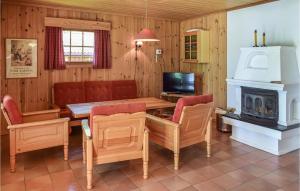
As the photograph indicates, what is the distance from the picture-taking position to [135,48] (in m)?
6.12

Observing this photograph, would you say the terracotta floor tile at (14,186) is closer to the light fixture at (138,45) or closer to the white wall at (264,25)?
the light fixture at (138,45)

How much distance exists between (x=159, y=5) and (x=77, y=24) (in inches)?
69.9

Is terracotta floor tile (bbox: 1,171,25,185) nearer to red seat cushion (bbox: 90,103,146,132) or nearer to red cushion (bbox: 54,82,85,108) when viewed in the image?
red seat cushion (bbox: 90,103,146,132)

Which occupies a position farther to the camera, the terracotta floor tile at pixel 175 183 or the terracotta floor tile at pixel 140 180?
the terracotta floor tile at pixel 140 180

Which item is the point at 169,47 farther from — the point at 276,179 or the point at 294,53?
the point at 276,179

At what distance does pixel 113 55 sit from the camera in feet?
19.1

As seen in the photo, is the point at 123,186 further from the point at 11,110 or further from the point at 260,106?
the point at 260,106

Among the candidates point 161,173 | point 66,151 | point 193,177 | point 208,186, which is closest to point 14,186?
point 66,151

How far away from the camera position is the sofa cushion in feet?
17.7

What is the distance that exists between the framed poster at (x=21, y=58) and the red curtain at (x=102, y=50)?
4.09 feet

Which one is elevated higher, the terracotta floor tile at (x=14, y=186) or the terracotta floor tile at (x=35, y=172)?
the terracotta floor tile at (x=35, y=172)

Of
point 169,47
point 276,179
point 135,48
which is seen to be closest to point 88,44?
point 135,48

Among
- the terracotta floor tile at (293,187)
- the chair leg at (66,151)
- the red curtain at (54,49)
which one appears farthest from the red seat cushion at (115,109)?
the red curtain at (54,49)

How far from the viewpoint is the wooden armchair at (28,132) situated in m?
3.16
